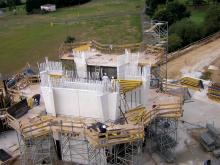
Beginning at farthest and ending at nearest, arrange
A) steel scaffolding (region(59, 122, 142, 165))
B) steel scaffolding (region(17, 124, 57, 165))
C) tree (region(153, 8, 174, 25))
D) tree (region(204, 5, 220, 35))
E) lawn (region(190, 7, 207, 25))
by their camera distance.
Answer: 1. lawn (region(190, 7, 207, 25))
2. tree (region(153, 8, 174, 25))
3. tree (region(204, 5, 220, 35))
4. steel scaffolding (region(17, 124, 57, 165))
5. steel scaffolding (region(59, 122, 142, 165))

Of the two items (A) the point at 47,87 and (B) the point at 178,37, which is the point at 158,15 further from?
(A) the point at 47,87

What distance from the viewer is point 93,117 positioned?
2656 cm

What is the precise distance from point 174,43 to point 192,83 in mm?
14375

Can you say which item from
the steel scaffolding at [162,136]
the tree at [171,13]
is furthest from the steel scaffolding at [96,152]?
the tree at [171,13]

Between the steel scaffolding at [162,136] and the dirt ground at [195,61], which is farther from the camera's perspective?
the dirt ground at [195,61]

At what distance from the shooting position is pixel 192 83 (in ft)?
127

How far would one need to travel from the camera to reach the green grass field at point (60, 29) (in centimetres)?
6075

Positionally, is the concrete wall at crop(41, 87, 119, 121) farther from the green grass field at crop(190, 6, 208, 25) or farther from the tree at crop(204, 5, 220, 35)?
the green grass field at crop(190, 6, 208, 25)

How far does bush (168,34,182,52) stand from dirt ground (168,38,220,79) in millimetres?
3139

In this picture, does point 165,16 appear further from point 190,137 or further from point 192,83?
point 190,137

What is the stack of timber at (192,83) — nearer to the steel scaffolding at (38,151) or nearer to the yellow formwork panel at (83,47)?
the yellow formwork panel at (83,47)

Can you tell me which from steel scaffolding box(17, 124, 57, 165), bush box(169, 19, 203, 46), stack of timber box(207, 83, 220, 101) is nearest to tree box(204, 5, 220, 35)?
bush box(169, 19, 203, 46)

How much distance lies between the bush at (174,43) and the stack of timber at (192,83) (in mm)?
13099

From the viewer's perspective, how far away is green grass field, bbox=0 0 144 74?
2392 inches
